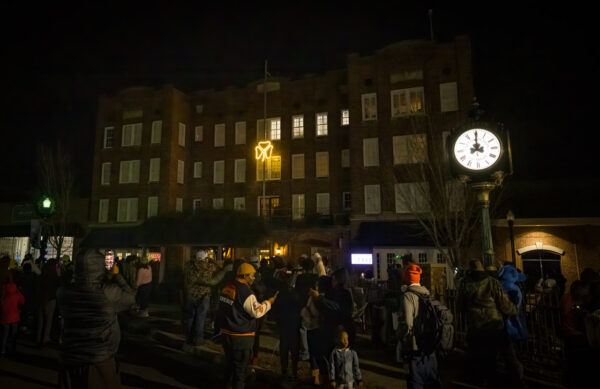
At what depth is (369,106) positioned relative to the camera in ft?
89.3

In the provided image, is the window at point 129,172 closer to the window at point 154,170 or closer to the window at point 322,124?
the window at point 154,170

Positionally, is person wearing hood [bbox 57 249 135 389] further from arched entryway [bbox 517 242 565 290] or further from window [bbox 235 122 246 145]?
window [bbox 235 122 246 145]

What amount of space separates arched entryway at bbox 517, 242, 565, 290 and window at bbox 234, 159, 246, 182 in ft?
69.1

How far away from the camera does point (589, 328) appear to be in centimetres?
420

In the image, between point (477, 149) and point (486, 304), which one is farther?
point (477, 149)

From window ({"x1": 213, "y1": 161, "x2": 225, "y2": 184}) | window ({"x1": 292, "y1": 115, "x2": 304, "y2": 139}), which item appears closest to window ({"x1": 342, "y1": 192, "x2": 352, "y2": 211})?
window ({"x1": 292, "y1": 115, "x2": 304, "y2": 139})

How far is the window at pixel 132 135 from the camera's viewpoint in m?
34.0

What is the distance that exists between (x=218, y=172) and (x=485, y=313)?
29.5 meters

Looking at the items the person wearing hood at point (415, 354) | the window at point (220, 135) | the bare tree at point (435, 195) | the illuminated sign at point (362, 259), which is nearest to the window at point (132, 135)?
the window at point (220, 135)

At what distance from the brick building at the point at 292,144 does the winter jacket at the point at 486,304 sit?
1734 cm

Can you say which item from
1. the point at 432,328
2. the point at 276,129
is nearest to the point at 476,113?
the point at 432,328

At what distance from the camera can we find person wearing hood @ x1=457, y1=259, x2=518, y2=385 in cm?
547

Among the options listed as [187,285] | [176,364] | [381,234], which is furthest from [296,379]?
[381,234]

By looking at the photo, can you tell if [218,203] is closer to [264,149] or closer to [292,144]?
[292,144]
